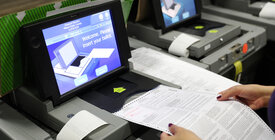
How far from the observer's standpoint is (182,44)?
4.90ft

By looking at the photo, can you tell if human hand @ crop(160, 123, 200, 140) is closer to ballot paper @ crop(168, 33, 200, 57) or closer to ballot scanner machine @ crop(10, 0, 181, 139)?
ballot scanner machine @ crop(10, 0, 181, 139)

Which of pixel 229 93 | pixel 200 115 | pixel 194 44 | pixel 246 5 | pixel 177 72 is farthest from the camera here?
pixel 246 5

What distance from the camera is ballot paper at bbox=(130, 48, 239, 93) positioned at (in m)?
1.23

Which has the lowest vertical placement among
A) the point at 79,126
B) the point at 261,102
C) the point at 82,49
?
the point at 261,102

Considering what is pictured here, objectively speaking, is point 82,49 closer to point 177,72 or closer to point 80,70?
point 80,70

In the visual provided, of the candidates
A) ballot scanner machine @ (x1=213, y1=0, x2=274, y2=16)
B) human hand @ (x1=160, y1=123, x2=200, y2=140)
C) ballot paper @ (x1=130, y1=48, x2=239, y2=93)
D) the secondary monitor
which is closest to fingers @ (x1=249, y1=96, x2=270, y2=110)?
ballot paper @ (x1=130, y1=48, x2=239, y2=93)

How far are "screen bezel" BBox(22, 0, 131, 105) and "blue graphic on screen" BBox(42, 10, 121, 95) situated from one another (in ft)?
0.04

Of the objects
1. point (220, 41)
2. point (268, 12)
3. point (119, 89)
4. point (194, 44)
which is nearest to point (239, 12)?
point (268, 12)

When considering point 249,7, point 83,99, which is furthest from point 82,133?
point 249,7

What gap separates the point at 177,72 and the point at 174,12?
0.46 m

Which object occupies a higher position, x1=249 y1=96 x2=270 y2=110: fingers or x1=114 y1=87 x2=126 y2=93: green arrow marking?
x1=114 y1=87 x2=126 y2=93: green arrow marking

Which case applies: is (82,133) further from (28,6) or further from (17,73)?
(28,6)

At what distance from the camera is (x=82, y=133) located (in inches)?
34.0

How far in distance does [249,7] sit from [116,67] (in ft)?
3.92
